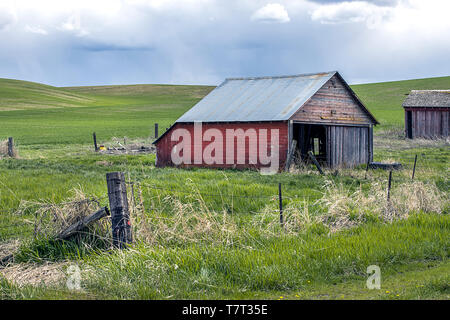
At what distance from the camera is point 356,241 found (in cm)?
880

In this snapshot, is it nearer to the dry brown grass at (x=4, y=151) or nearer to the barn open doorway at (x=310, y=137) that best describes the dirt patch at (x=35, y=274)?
the barn open doorway at (x=310, y=137)

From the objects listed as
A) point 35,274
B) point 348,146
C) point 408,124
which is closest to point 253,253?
point 35,274

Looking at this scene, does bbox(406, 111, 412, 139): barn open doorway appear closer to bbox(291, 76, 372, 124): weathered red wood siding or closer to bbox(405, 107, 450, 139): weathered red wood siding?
bbox(405, 107, 450, 139): weathered red wood siding

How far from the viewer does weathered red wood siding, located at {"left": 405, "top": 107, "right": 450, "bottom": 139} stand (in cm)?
4208

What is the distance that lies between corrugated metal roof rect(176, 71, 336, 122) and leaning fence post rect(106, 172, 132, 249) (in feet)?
49.1

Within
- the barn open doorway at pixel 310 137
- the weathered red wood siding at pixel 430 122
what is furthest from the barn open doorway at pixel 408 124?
the barn open doorway at pixel 310 137

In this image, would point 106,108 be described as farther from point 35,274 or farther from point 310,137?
point 35,274

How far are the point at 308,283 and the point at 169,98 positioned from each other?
382ft

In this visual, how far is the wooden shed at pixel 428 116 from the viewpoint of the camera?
42156 millimetres
